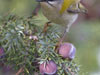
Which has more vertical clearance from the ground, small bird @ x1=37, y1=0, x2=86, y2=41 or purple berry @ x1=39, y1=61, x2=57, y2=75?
small bird @ x1=37, y1=0, x2=86, y2=41

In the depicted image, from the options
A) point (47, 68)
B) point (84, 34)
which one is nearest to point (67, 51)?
point (47, 68)

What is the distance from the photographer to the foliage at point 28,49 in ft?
4.21

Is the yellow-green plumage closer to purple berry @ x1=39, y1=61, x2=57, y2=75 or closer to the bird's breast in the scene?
the bird's breast

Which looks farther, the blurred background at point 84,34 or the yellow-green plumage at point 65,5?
the blurred background at point 84,34

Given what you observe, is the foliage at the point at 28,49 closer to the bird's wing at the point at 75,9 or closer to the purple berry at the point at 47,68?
the purple berry at the point at 47,68

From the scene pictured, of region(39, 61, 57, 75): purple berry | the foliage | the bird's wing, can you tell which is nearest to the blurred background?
the bird's wing

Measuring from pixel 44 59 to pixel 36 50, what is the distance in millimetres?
94

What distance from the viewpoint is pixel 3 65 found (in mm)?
1432

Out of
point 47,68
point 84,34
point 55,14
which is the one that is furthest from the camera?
point 84,34

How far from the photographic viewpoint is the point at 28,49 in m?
1.32

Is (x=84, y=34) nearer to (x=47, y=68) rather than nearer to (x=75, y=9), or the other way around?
(x=75, y=9)

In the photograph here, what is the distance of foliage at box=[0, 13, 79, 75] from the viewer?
1.28 metres

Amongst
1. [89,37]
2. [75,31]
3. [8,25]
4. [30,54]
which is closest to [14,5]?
[75,31]

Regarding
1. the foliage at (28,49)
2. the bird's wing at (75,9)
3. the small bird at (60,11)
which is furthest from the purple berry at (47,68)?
the bird's wing at (75,9)
